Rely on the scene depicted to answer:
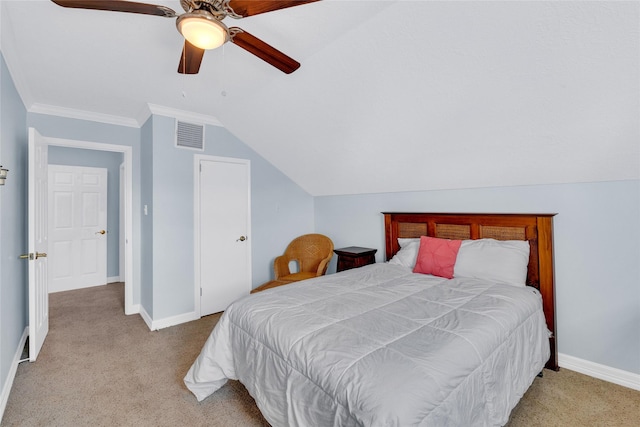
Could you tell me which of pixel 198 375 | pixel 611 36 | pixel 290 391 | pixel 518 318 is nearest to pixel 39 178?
pixel 198 375

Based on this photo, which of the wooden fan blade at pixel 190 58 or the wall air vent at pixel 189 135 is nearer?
the wooden fan blade at pixel 190 58

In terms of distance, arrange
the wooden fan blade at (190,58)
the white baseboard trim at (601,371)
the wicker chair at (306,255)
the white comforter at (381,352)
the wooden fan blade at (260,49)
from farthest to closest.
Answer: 1. the wicker chair at (306,255)
2. the white baseboard trim at (601,371)
3. the wooden fan blade at (190,58)
4. the wooden fan blade at (260,49)
5. the white comforter at (381,352)

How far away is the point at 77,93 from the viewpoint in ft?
9.24

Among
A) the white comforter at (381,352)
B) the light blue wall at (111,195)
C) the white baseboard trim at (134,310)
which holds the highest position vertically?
the light blue wall at (111,195)

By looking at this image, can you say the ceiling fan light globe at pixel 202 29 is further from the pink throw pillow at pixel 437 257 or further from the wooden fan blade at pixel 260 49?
the pink throw pillow at pixel 437 257

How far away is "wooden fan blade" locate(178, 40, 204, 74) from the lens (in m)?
1.58

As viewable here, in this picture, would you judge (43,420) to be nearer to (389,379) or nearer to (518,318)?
(389,379)

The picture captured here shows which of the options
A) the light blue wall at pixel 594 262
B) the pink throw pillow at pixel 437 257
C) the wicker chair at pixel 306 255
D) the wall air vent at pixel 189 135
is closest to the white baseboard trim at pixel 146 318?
the wicker chair at pixel 306 255

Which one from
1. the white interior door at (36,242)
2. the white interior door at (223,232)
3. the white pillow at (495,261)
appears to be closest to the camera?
the white pillow at (495,261)

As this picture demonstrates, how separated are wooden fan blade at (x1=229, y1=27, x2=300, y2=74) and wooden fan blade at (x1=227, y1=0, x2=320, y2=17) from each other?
0.27ft

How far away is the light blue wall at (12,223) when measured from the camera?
2.06m

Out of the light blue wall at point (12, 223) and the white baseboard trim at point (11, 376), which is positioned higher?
the light blue wall at point (12, 223)

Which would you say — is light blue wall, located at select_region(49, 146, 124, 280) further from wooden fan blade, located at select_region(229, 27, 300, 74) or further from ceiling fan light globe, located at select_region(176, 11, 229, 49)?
ceiling fan light globe, located at select_region(176, 11, 229, 49)

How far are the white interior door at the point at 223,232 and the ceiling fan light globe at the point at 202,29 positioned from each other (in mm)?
2242
